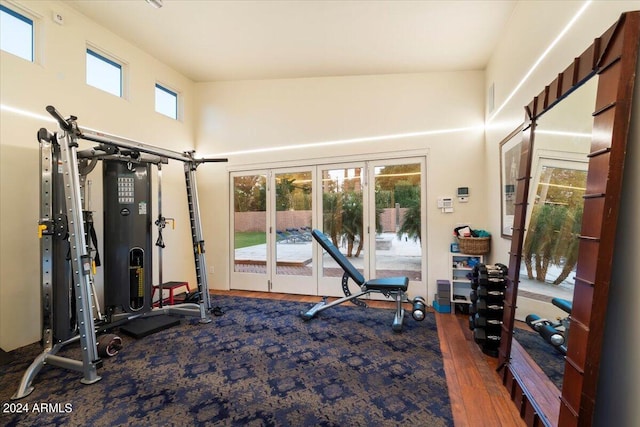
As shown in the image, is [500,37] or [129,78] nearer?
[500,37]

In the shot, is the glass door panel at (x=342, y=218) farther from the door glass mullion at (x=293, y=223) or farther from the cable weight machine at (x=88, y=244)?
the cable weight machine at (x=88, y=244)

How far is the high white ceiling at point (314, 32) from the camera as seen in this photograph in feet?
9.55

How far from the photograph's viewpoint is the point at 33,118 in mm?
2955

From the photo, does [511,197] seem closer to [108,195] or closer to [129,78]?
[108,195]

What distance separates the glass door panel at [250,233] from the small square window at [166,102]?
1.45 metres

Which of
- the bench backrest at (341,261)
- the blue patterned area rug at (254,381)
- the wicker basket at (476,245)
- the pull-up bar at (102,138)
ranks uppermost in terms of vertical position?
the pull-up bar at (102,138)

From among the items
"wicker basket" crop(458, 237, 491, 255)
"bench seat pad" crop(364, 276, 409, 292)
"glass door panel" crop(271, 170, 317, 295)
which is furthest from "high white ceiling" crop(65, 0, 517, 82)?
"bench seat pad" crop(364, 276, 409, 292)

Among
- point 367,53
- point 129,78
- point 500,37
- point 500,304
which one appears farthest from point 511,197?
point 129,78

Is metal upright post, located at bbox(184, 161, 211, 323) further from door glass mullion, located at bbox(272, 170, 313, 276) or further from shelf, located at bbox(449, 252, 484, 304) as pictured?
shelf, located at bbox(449, 252, 484, 304)

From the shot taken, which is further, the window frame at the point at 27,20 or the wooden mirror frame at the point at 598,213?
the window frame at the point at 27,20

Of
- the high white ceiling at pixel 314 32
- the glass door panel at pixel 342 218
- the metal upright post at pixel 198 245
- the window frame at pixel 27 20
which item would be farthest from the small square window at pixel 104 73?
the glass door panel at pixel 342 218

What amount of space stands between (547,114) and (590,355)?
153 centimetres

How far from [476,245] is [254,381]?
2.92 meters

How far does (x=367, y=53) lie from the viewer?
370 centimetres
